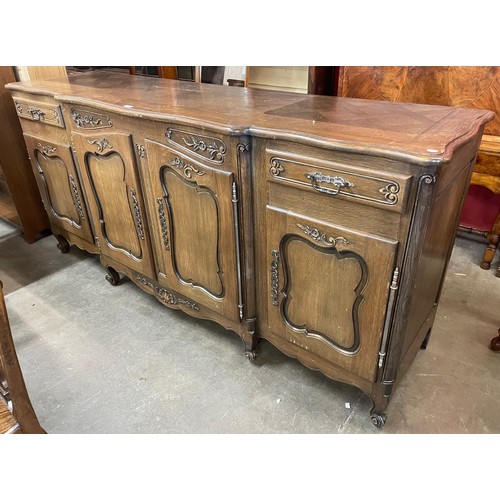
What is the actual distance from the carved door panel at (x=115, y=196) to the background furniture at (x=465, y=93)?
134 cm

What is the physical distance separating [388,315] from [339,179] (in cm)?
39

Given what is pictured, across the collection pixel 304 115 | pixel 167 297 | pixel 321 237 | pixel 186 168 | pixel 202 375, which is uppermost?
pixel 304 115

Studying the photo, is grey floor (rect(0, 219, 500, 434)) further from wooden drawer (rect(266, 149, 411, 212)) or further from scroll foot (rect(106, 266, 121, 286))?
wooden drawer (rect(266, 149, 411, 212))

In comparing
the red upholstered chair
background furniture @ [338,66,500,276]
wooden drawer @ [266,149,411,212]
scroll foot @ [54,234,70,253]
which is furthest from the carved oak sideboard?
the red upholstered chair

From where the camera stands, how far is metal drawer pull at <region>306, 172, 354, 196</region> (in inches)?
39.0

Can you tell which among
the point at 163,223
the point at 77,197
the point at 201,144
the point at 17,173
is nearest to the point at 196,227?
the point at 163,223

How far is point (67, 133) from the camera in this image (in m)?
1.75

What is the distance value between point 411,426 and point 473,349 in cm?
50

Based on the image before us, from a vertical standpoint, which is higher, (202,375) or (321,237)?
(321,237)

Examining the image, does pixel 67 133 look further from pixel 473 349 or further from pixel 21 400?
pixel 473 349

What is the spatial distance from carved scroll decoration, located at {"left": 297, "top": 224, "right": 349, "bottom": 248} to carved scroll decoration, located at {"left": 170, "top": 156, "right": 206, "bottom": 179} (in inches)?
15.1

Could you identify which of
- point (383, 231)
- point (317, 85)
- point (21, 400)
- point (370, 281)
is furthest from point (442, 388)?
point (317, 85)

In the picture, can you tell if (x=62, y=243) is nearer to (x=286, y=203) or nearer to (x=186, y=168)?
(x=186, y=168)

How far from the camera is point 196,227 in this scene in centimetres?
142
